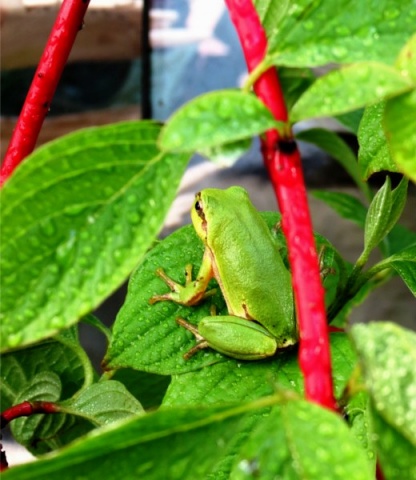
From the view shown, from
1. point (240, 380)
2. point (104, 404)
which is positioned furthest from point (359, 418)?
point (104, 404)

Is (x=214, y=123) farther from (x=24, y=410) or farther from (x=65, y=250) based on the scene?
(x=24, y=410)

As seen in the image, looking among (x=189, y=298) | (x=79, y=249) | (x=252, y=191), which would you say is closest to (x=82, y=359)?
(x=189, y=298)

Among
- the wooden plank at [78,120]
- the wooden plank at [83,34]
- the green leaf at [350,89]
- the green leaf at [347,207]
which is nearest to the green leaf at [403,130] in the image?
the green leaf at [350,89]

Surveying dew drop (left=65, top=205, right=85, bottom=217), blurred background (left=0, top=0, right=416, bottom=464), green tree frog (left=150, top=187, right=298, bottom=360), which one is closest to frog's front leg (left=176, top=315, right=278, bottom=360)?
green tree frog (left=150, top=187, right=298, bottom=360)

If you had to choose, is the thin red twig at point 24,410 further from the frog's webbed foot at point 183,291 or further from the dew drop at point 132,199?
the dew drop at point 132,199

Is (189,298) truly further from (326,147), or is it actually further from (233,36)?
(233,36)

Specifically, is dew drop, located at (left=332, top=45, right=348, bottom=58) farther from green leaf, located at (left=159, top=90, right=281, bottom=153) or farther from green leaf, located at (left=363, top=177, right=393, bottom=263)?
green leaf, located at (left=363, top=177, right=393, bottom=263)

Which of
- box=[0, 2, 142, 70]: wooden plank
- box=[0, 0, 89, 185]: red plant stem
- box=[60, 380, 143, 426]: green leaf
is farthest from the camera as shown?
box=[0, 2, 142, 70]: wooden plank
